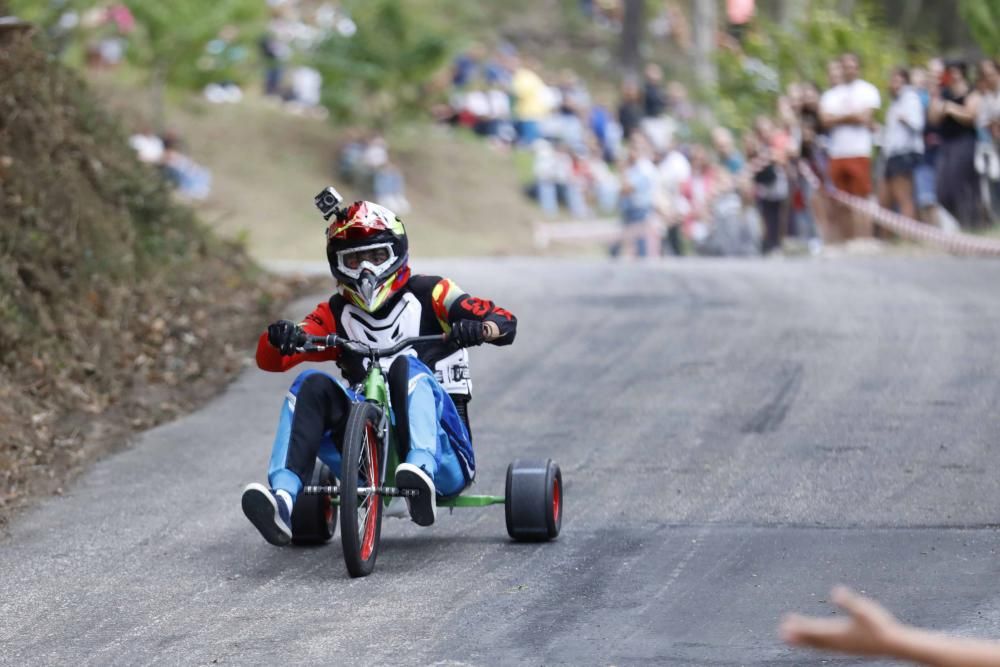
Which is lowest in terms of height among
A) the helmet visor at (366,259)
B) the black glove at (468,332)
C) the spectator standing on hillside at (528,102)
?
the black glove at (468,332)

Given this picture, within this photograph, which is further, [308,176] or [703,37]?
[703,37]

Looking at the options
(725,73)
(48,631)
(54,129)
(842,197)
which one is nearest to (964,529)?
(48,631)

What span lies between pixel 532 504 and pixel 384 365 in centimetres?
96

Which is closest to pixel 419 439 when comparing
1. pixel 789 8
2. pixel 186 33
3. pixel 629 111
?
pixel 186 33

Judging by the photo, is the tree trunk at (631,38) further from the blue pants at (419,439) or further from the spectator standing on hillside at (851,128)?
the blue pants at (419,439)

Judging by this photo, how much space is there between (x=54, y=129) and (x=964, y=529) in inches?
336

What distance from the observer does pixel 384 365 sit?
780 centimetres

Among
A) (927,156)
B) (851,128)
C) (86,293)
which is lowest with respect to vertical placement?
(86,293)

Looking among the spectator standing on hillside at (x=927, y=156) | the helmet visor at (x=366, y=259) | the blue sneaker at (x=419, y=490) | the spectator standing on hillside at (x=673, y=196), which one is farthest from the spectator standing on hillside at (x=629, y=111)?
the blue sneaker at (x=419, y=490)

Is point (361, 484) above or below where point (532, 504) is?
above

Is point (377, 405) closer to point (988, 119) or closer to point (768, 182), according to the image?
point (988, 119)

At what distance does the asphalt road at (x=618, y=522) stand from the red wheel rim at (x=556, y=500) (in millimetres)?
154

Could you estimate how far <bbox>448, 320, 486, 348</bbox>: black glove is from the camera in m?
7.48

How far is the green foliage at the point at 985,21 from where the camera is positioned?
20.9 meters
